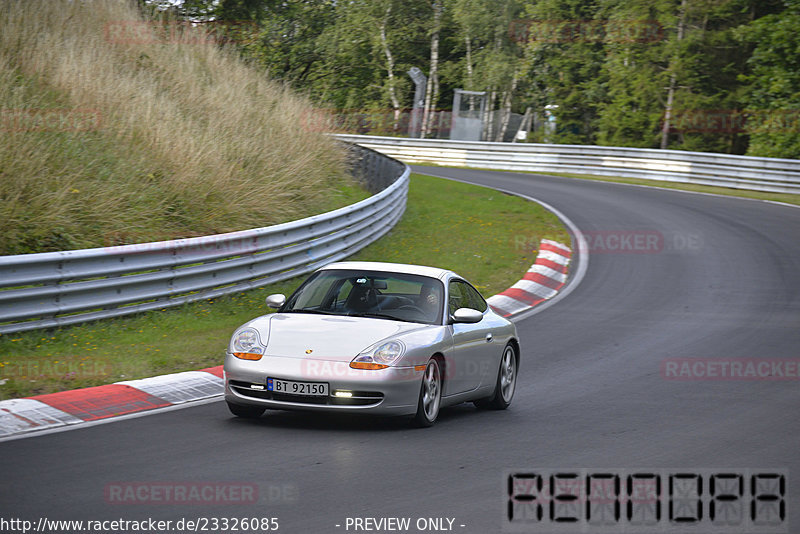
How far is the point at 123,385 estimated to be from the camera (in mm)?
8742

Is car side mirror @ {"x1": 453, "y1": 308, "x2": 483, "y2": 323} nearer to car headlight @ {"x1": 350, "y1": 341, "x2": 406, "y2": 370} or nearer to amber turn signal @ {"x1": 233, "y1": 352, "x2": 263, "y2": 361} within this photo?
car headlight @ {"x1": 350, "y1": 341, "x2": 406, "y2": 370}

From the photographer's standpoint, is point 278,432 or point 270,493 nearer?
point 270,493

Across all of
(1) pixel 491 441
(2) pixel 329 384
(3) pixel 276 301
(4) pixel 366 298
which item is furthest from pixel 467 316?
(3) pixel 276 301

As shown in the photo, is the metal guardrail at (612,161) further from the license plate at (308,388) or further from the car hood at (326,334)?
the license plate at (308,388)

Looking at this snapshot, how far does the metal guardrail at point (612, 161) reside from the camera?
31.1 meters

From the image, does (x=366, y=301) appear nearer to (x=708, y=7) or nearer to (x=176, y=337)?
(x=176, y=337)

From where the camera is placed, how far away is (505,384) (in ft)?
31.2

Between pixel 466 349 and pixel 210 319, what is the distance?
15.0 feet

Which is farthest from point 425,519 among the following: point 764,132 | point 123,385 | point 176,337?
point 764,132

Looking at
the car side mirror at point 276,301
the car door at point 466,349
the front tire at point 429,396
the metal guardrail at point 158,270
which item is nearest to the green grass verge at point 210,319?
the metal guardrail at point 158,270

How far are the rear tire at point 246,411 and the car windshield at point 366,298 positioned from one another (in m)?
Answer: 1.01

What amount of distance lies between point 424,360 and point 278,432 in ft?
4.22

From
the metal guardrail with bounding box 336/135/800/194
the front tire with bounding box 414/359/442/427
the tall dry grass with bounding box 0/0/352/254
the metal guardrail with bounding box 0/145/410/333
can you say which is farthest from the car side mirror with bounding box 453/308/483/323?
the metal guardrail with bounding box 336/135/800/194

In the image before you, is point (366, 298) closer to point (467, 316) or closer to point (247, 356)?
point (467, 316)
